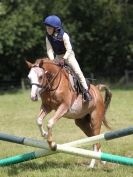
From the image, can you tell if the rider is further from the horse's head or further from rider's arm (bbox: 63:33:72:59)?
the horse's head

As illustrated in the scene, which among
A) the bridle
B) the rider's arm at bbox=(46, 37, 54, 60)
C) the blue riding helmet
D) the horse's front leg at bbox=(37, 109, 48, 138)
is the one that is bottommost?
the horse's front leg at bbox=(37, 109, 48, 138)

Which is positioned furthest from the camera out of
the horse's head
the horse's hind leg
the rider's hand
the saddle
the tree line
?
the tree line

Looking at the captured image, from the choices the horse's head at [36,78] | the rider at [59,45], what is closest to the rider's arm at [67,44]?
the rider at [59,45]

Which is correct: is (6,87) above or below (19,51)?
below

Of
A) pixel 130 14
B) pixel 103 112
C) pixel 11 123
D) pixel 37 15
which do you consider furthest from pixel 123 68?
pixel 103 112

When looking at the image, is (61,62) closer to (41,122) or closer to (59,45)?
(59,45)

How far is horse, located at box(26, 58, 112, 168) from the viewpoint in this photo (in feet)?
26.8

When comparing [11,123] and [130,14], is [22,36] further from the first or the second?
[11,123]

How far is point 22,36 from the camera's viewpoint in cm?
3475

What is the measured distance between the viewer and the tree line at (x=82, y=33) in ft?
114

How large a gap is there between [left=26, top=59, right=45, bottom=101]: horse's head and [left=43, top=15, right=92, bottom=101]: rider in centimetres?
74

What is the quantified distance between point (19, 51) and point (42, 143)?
89.7 ft

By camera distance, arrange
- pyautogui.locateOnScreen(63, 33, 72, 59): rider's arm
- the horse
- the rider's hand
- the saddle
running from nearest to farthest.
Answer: the horse, pyautogui.locateOnScreen(63, 33, 72, 59): rider's arm, the rider's hand, the saddle

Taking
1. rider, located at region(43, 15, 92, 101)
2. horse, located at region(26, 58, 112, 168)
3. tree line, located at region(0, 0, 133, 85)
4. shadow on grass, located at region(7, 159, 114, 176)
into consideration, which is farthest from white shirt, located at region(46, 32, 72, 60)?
tree line, located at region(0, 0, 133, 85)
